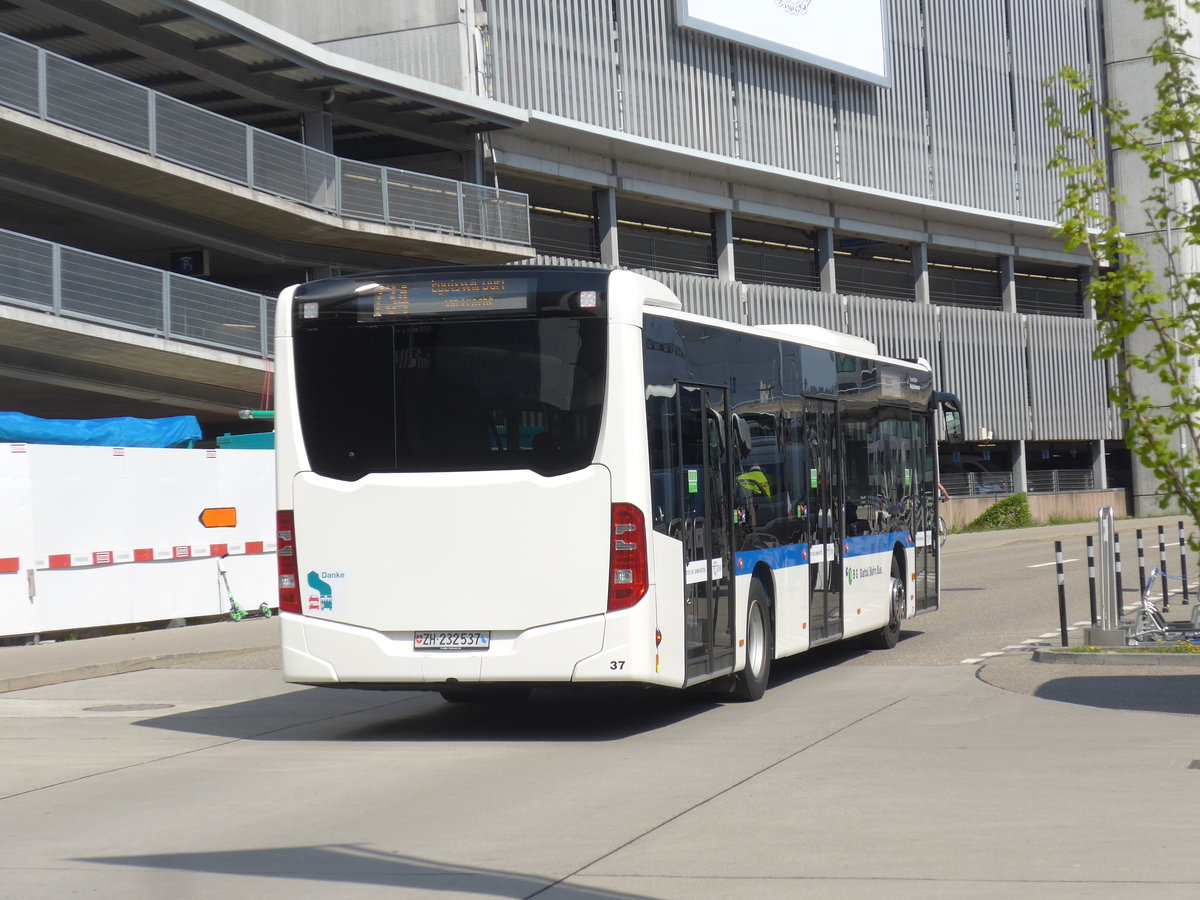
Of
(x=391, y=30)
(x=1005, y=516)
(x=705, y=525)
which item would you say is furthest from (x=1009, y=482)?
(x=705, y=525)

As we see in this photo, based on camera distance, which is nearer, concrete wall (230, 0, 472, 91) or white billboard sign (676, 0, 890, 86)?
concrete wall (230, 0, 472, 91)

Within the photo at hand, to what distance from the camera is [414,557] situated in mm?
11438

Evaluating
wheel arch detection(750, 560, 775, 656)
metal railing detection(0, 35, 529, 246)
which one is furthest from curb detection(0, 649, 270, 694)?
metal railing detection(0, 35, 529, 246)

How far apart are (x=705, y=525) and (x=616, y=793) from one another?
3570mm

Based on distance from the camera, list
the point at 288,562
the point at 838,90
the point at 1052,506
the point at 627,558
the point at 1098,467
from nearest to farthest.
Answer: the point at 627,558 < the point at 288,562 < the point at 838,90 < the point at 1052,506 < the point at 1098,467

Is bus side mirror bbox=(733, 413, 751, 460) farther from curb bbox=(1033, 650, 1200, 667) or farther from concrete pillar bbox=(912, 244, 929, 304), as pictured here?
concrete pillar bbox=(912, 244, 929, 304)

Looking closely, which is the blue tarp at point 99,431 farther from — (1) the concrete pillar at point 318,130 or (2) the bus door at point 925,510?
(2) the bus door at point 925,510

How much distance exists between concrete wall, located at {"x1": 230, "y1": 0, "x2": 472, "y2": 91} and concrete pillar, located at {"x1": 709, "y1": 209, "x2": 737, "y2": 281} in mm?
10702

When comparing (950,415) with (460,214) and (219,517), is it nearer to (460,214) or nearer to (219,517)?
(219,517)

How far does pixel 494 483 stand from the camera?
1134 centimetres

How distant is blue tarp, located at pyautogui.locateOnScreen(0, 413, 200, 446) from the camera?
2314cm

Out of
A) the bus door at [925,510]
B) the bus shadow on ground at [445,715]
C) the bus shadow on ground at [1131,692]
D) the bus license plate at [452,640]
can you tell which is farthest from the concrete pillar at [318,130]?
the bus license plate at [452,640]

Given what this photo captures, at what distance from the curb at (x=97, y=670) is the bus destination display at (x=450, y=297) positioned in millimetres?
7286

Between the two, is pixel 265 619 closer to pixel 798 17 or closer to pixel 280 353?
pixel 280 353
